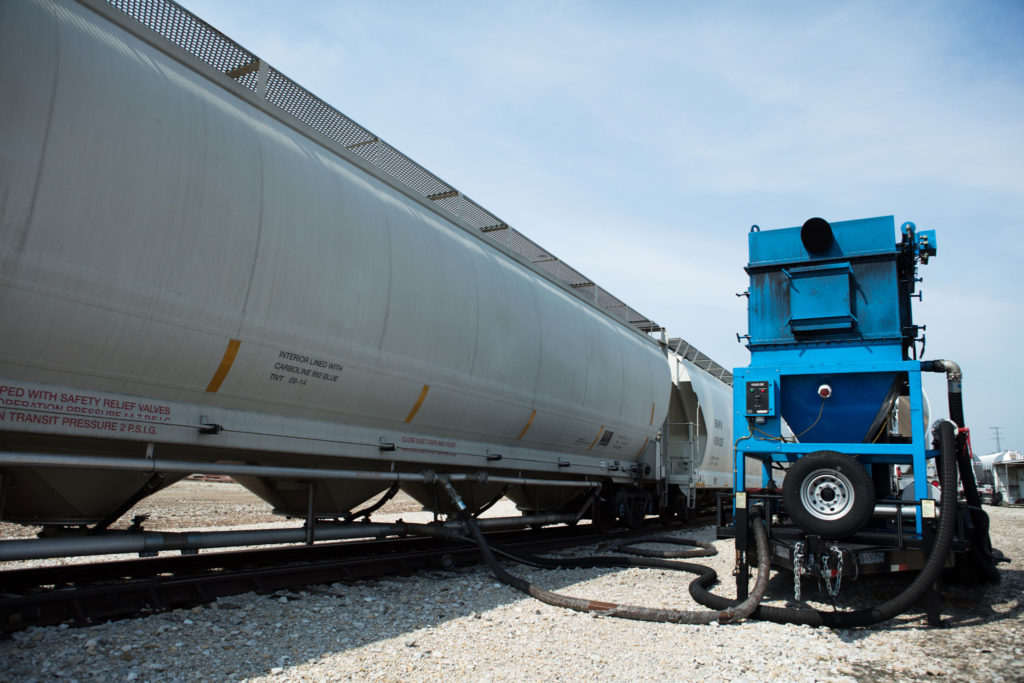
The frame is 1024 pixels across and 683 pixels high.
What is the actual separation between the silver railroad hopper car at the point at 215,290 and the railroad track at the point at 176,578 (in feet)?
2.12

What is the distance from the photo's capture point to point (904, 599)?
539 cm

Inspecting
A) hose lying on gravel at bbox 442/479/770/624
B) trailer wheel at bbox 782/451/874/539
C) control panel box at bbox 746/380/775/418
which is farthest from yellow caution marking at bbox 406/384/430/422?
trailer wheel at bbox 782/451/874/539

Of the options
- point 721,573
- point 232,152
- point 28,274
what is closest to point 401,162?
point 232,152

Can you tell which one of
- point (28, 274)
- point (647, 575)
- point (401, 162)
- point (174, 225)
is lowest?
point (647, 575)

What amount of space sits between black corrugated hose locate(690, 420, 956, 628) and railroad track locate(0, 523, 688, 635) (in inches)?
139

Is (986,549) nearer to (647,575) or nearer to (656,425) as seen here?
(647,575)

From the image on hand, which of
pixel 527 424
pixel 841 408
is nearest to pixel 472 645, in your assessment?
pixel 527 424

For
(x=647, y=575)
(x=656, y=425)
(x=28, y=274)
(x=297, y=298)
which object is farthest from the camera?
(x=656, y=425)

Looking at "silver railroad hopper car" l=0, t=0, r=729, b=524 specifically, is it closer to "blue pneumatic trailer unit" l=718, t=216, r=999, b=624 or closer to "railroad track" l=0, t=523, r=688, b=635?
"railroad track" l=0, t=523, r=688, b=635

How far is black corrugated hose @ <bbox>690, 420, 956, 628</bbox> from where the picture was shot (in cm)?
535

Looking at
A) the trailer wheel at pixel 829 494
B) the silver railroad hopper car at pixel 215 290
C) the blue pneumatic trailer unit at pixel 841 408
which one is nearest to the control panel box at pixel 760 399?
the blue pneumatic trailer unit at pixel 841 408

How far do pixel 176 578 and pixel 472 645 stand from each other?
268 cm

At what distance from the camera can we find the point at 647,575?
25.7 feet

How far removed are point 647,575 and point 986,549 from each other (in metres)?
3.58
